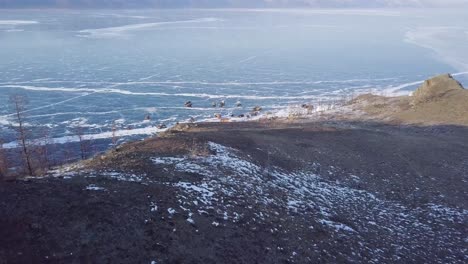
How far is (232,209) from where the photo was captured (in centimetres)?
1908

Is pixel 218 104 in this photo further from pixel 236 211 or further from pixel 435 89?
pixel 236 211

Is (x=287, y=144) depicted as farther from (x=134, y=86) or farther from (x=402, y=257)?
(x=134, y=86)

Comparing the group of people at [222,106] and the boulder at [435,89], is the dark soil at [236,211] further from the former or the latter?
the group of people at [222,106]

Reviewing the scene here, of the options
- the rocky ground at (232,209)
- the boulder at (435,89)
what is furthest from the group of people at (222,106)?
the rocky ground at (232,209)

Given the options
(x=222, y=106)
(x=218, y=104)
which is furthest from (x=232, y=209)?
(x=218, y=104)

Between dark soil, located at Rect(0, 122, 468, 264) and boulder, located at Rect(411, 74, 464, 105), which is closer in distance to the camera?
dark soil, located at Rect(0, 122, 468, 264)

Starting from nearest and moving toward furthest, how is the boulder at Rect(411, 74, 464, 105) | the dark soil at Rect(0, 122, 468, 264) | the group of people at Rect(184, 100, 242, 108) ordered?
the dark soil at Rect(0, 122, 468, 264) → the boulder at Rect(411, 74, 464, 105) → the group of people at Rect(184, 100, 242, 108)

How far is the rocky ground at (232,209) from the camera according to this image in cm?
1536

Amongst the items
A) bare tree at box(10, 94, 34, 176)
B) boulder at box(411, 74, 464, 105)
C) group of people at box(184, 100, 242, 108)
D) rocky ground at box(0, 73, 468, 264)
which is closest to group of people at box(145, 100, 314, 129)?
group of people at box(184, 100, 242, 108)

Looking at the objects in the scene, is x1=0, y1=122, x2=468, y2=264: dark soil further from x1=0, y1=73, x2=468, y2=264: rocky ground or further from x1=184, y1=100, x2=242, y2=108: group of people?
x1=184, y1=100, x2=242, y2=108: group of people

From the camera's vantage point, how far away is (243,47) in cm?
14038

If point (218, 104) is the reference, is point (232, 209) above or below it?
above

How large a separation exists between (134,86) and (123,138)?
1202 inches

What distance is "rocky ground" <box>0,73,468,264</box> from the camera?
15.4 meters
